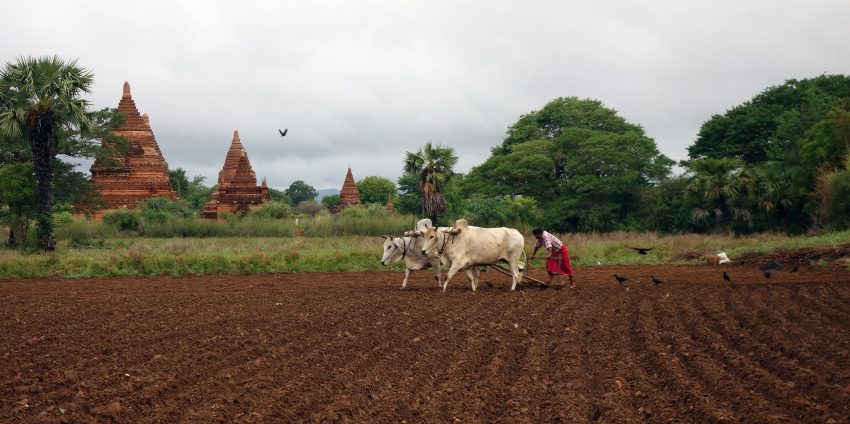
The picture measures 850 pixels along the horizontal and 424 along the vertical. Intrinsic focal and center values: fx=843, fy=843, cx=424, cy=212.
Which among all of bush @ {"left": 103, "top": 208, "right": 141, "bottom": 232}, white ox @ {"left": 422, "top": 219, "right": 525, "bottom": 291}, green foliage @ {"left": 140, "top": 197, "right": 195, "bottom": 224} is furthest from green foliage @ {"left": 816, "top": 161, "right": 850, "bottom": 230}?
bush @ {"left": 103, "top": 208, "right": 141, "bottom": 232}

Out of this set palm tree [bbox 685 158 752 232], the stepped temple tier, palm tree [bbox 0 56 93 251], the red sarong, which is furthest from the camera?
the stepped temple tier

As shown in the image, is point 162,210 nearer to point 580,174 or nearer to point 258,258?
point 258,258

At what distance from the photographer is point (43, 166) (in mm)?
27812

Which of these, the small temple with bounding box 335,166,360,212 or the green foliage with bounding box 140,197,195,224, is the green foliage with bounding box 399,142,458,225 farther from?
the small temple with bounding box 335,166,360,212

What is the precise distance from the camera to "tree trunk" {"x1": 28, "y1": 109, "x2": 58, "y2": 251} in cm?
2781

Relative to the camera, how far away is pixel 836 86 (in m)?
47.8

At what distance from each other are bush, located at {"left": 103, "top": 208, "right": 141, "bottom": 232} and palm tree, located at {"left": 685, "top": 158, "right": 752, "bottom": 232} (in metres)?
25.3

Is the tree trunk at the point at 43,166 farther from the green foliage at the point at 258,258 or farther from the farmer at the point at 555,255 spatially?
the farmer at the point at 555,255

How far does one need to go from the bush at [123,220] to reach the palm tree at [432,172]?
13.7m

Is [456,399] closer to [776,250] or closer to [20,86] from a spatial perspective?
[776,250]

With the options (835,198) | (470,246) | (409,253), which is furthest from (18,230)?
(835,198)

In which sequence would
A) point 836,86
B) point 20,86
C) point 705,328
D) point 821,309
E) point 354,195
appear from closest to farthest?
point 705,328 < point 821,309 < point 20,86 < point 836,86 < point 354,195

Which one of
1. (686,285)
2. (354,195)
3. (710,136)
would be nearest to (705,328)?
(686,285)

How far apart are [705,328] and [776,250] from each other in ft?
46.1
